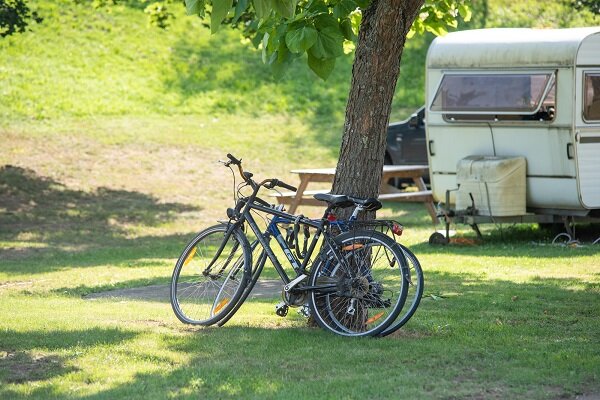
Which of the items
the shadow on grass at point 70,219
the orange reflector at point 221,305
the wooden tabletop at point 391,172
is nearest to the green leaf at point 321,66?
the orange reflector at point 221,305

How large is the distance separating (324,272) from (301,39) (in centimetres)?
165

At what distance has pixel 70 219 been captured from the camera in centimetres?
1794

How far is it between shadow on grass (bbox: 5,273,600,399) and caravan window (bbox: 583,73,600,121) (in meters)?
5.49

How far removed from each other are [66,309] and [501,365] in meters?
4.22

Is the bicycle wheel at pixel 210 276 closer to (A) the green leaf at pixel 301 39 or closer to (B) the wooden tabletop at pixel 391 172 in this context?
(A) the green leaf at pixel 301 39

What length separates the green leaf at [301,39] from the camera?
6.77m

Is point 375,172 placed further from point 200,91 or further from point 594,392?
point 200,91

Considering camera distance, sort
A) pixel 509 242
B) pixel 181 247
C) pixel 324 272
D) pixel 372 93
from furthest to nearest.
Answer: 1. pixel 181 247
2. pixel 509 242
3. pixel 372 93
4. pixel 324 272

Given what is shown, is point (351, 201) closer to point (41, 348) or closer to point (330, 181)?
point (41, 348)

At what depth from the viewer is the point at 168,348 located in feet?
23.5

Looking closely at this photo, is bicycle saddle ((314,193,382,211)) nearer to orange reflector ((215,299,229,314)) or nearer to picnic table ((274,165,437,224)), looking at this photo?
orange reflector ((215,299,229,314))

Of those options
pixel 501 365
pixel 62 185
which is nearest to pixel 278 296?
pixel 501 365

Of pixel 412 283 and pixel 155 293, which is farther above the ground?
pixel 412 283

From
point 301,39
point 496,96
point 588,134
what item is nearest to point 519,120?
point 496,96
